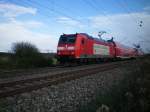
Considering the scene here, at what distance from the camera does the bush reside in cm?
2325

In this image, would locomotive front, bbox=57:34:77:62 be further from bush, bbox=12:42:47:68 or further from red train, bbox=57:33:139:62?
bush, bbox=12:42:47:68

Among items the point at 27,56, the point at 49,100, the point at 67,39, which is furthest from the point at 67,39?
the point at 49,100

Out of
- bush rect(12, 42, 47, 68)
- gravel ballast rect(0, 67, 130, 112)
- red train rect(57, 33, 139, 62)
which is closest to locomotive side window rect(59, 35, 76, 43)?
red train rect(57, 33, 139, 62)

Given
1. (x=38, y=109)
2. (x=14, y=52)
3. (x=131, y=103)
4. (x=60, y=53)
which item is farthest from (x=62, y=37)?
(x=131, y=103)

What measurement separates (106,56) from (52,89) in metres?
22.9

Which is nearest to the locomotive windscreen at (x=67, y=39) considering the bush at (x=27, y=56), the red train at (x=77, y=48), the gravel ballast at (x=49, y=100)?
the red train at (x=77, y=48)

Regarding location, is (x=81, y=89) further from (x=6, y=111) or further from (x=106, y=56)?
(x=106, y=56)

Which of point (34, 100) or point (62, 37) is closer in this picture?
point (34, 100)

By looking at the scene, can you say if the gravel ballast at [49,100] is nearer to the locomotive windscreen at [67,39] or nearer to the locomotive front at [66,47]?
the locomotive front at [66,47]

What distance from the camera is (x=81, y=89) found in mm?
10242

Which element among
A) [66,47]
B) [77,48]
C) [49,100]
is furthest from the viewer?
[66,47]

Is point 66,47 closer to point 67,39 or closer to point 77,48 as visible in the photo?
point 67,39

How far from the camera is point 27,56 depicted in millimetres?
26484

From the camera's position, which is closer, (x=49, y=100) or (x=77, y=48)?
(x=49, y=100)
